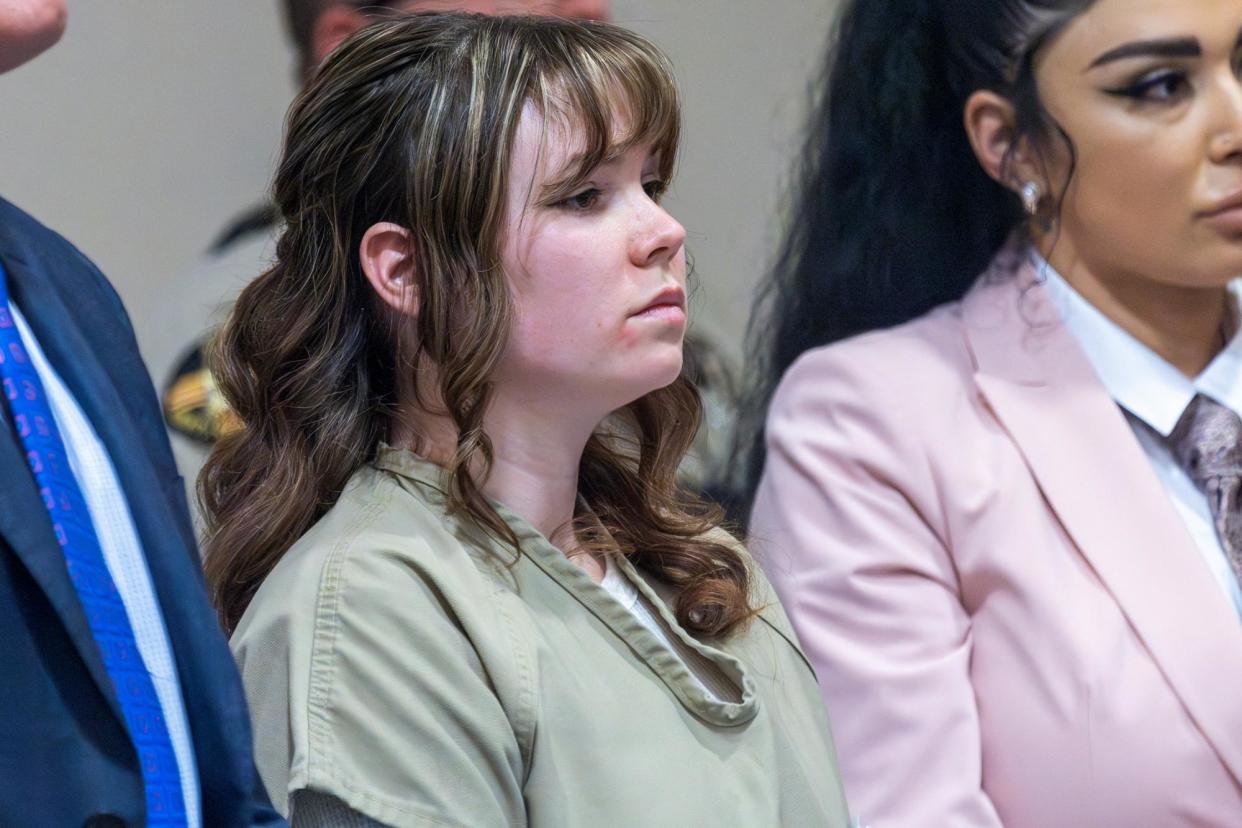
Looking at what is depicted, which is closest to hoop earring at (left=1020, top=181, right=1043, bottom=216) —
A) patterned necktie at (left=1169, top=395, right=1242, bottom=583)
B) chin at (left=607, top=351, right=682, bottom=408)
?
patterned necktie at (left=1169, top=395, right=1242, bottom=583)

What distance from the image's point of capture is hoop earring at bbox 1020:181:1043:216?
5.81ft

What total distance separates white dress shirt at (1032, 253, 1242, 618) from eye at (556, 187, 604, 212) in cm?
72

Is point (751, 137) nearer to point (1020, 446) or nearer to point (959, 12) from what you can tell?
point (959, 12)

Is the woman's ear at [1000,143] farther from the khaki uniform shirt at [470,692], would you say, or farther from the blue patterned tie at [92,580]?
the blue patterned tie at [92,580]

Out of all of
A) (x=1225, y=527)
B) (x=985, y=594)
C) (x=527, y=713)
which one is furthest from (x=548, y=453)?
(x=1225, y=527)

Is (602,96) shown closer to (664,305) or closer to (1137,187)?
(664,305)

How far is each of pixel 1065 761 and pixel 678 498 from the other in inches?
17.0

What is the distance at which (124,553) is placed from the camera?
96 cm

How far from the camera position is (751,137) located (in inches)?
105

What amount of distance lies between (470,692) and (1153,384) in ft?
3.07

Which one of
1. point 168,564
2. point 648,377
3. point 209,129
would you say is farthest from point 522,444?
point 209,129

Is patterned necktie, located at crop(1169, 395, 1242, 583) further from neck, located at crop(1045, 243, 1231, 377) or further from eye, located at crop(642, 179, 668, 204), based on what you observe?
eye, located at crop(642, 179, 668, 204)

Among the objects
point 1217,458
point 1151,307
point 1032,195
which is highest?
point 1032,195

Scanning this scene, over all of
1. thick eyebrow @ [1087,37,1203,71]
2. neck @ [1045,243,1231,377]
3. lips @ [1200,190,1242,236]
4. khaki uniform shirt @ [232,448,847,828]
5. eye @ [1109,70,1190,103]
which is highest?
thick eyebrow @ [1087,37,1203,71]
